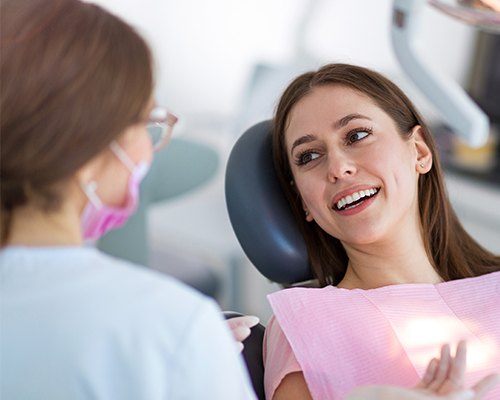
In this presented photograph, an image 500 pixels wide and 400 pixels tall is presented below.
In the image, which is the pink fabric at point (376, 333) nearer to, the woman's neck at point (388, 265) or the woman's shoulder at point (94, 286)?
the woman's neck at point (388, 265)

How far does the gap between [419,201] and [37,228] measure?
3.26 ft

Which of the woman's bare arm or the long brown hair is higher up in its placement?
the long brown hair

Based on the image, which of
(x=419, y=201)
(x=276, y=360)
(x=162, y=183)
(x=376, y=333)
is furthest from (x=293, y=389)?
(x=162, y=183)

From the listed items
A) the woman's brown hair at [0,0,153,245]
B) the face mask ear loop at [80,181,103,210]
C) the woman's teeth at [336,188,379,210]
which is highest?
the woman's brown hair at [0,0,153,245]

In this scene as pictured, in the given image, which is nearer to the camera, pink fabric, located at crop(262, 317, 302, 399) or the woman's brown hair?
the woman's brown hair

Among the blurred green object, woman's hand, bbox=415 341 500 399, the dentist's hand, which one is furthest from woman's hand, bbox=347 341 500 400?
the blurred green object

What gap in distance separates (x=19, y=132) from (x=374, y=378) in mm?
784

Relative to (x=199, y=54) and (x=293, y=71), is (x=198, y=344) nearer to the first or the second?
(x=293, y=71)

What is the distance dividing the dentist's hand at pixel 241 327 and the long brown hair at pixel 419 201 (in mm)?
332

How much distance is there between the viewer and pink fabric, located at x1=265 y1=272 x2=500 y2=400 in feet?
4.16

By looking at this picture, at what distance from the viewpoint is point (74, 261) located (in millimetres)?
796

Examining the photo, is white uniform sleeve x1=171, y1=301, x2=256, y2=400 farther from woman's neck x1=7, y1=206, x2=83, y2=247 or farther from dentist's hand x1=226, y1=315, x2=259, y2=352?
dentist's hand x1=226, y1=315, x2=259, y2=352

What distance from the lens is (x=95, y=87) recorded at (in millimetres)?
775

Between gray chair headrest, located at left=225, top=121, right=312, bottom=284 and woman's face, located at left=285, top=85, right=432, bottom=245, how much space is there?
6 centimetres
